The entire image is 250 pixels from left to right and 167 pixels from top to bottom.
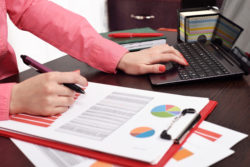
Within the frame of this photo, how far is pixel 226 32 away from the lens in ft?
3.02

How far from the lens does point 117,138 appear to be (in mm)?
491

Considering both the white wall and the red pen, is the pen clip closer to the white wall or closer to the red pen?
the red pen

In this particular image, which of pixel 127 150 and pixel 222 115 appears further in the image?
pixel 222 115

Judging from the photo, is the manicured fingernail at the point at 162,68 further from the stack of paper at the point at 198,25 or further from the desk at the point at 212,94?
the stack of paper at the point at 198,25

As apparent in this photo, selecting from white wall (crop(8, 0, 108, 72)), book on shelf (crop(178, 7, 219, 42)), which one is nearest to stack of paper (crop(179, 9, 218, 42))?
book on shelf (crop(178, 7, 219, 42))

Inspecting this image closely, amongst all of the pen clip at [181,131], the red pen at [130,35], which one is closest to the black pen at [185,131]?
the pen clip at [181,131]

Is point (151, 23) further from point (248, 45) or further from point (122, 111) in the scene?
point (122, 111)

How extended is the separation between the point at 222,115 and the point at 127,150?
23cm

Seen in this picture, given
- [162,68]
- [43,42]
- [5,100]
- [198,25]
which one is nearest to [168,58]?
[162,68]

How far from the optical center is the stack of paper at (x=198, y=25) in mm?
1014

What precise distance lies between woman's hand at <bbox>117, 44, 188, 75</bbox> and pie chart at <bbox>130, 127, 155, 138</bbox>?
285 millimetres

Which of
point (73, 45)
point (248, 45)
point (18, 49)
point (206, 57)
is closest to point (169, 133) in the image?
point (206, 57)

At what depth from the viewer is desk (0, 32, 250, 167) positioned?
0.47 meters

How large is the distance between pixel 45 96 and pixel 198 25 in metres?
0.65
